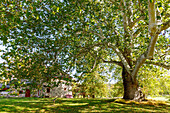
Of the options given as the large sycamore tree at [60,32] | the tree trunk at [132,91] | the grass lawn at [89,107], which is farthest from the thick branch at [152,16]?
the tree trunk at [132,91]

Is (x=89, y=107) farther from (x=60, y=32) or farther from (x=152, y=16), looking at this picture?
(x=152, y=16)

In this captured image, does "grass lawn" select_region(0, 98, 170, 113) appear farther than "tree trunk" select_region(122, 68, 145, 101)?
No

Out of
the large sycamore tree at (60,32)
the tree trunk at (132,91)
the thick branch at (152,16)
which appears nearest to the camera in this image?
the thick branch at (152,16)

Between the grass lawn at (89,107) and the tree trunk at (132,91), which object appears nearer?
the grass lawn at (89,107)

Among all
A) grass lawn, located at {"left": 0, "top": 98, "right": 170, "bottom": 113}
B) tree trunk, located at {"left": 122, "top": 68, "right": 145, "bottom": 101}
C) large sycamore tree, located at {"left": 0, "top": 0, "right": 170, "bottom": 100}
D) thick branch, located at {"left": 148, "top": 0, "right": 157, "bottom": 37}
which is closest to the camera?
thick branch, located at {"left": 148, "top": 0, "right": 157, "bottom": 37}

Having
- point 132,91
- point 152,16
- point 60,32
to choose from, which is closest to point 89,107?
point 132,91

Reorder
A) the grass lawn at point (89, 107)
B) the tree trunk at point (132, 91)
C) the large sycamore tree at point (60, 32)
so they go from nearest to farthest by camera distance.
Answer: the large sycamore tree at point (60, 32)
the grass lawn at point (89, 107)
the tree trunk at point (132, 91)

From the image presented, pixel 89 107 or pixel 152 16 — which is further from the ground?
pixel 152 16

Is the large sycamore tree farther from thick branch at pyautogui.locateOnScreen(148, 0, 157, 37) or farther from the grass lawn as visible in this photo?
the grass lawn

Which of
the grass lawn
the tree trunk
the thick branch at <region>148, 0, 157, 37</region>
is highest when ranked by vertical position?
the thick branch at <region>148, 0, 157, 37</region>

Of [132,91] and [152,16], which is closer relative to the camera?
[152,16]

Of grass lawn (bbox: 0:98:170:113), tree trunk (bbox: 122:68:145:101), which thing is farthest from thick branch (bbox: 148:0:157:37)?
tree trunk (bbox: 122:68:145:101)

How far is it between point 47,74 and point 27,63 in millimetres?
1675

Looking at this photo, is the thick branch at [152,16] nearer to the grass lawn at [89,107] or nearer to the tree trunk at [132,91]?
the grass lawn at [89,107]
